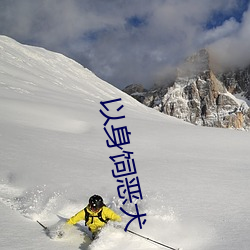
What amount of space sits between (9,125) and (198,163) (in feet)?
27.7

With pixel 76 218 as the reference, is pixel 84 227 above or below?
below

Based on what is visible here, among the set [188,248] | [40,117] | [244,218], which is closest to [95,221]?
[188,248]

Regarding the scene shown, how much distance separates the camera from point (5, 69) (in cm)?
3800

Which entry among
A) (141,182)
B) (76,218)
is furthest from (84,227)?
(141,182)

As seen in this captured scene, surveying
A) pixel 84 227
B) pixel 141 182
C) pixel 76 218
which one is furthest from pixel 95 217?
pixel 141 182

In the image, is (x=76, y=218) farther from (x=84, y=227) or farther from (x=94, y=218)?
(x=84, y=227)

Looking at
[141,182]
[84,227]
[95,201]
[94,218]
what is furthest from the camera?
[141,182]

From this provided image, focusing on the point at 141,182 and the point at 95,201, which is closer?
the point at 95,201

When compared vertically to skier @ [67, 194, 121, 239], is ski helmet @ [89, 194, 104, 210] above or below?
above

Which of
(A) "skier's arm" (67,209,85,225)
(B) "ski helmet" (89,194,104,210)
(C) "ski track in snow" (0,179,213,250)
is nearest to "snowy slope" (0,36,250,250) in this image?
(C) "ski track in snow" (0,179,213,250)

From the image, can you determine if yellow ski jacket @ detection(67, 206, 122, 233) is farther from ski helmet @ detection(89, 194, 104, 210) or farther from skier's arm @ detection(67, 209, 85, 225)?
ski helmet @ detection(89, 194, 104, 210)

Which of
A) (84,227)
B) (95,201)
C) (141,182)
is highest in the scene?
(141,182)

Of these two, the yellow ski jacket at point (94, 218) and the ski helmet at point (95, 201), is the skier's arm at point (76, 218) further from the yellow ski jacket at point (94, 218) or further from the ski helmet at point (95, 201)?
the ski helmet at point (95, 201)

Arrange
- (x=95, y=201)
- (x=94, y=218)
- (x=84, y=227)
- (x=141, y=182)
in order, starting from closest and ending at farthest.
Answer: (x=95, y=201), (x=94, y=218), (x=84, y=227), (x=141, y=182)
